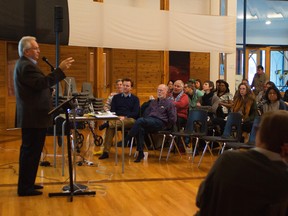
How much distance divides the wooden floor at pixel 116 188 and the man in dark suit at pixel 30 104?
0.31 m

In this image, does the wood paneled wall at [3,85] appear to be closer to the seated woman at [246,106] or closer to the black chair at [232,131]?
the seated woman at [246,106]

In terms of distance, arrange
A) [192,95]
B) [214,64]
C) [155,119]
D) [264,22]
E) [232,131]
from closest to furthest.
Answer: [232,131] → [155,119] → [192,95] → [214,64] → [264,22]

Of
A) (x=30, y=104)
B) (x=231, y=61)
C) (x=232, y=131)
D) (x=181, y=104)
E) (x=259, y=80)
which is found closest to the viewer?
(x=30, y=104)

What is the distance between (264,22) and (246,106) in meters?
7.94

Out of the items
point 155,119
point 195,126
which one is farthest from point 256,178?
point 195,126

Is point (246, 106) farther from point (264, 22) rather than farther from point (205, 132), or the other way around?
point (264, 22)

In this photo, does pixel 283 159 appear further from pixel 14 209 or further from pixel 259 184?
pixel 14 209

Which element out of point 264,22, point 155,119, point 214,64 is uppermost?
point 264,22

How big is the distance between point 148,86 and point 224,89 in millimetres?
4566

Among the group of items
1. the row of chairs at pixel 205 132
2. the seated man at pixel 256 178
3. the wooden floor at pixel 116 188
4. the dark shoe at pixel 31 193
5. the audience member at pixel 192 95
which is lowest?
the wooden floor at pixel 116 188

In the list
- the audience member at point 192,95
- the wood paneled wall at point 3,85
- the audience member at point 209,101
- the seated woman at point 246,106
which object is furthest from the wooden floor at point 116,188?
the wood paneled wall at point 3,85

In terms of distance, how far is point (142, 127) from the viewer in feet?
21.5

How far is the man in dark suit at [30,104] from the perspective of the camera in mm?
4316

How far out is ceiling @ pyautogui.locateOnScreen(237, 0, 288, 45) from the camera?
13.7m
